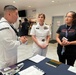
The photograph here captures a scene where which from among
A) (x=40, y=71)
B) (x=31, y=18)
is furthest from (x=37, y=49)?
(x=31, y=18)

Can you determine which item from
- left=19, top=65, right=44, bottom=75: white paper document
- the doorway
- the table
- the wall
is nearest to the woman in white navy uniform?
the table

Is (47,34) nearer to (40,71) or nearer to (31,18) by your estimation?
(40,71)

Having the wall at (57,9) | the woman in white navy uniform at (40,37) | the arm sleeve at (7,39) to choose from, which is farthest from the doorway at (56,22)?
the arm sleeve at (7,39)

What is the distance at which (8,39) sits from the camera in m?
1.31

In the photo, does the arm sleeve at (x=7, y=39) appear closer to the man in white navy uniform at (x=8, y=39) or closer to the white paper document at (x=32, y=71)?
the man in white navy uniform at (x=8, y=39)

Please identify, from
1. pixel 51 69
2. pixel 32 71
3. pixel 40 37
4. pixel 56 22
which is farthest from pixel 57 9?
pixel 32 71

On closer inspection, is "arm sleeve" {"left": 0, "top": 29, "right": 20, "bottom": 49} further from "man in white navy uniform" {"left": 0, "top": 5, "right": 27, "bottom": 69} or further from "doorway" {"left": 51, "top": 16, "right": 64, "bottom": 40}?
"doorway" {"left": 51, "top": 16, "right": 64, "bottom": 40}

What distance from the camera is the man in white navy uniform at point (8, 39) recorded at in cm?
130

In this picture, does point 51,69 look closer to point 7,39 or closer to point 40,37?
point 7,39

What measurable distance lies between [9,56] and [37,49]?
87cm

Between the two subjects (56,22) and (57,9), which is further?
(56,22)

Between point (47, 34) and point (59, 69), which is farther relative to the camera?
point (47, 34)

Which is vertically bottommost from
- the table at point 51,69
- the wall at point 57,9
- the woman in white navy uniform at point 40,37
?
the table at point 51,69

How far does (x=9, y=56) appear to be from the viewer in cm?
141
